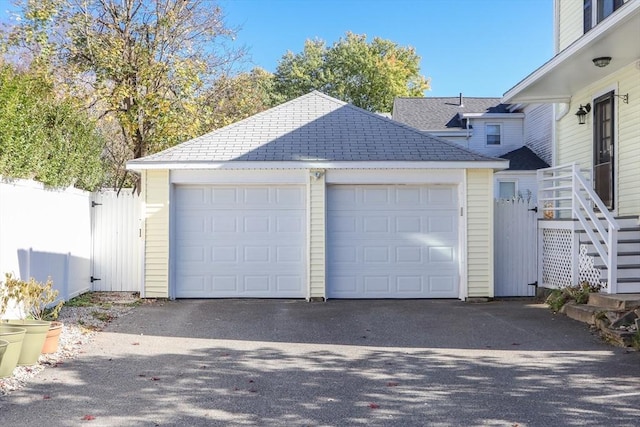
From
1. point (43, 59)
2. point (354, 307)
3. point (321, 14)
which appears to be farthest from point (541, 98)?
point (321, 14)

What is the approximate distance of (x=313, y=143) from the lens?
1145 cm

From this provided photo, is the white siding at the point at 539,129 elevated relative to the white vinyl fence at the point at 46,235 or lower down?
elevated

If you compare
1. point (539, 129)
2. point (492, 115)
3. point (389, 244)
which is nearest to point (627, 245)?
point (389, 244)

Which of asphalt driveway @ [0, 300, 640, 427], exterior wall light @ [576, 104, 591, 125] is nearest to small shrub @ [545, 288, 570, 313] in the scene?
asphalt driveway @ [0, 300, 640, 427]

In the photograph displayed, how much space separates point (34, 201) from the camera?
27.8 ft

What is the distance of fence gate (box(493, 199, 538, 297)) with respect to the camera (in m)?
11.5

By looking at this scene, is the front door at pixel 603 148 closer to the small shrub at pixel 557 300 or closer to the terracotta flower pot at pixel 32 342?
the small shrub at pixel 557 300

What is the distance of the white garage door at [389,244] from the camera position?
1107cm

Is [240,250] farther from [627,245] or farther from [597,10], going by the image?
[597,10]

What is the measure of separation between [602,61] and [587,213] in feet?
7.97

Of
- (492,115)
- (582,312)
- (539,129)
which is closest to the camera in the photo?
(582,312)

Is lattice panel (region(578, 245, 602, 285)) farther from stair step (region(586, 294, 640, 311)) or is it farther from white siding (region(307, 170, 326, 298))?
white siding (region(307, 170, 326, 298))

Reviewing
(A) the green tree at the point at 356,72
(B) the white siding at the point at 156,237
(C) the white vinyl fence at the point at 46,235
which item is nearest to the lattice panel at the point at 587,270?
(B) the white siding at the point at 156,237

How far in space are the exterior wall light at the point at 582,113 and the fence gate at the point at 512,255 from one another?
2083 millimetres
